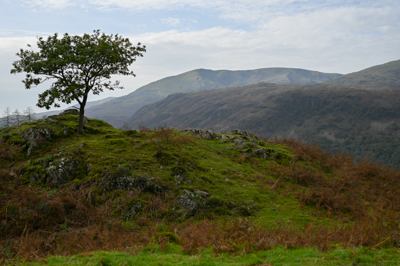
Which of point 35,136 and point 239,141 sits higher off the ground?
point 35,136

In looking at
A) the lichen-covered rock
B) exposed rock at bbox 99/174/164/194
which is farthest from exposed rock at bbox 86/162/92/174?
the lichen-covered rock

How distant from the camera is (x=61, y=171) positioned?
1466 centimetres

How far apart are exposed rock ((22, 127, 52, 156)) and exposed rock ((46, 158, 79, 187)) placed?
3.33m

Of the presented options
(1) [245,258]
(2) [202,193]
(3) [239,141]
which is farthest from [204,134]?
(1) [245,258]

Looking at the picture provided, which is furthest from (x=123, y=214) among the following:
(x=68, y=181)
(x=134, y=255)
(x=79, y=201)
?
(x=134, y=255)

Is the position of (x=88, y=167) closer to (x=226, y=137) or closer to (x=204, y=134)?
(x=204, y=134)

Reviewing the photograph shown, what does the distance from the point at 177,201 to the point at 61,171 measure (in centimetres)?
726

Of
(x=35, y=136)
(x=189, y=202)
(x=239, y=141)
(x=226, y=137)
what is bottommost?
(x=189, y=202)

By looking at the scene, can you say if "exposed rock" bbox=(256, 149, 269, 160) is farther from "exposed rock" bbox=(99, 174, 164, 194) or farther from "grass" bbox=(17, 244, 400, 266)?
"grass" bbox=(17, 244, 400, 266)

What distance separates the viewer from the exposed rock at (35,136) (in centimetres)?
1705

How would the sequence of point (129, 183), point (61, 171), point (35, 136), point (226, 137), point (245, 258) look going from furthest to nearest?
point (226, 137) → point (35, 136) → point (61, 171) → point (129, 183) → point (245, 258)

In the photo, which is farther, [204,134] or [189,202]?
[204,134]

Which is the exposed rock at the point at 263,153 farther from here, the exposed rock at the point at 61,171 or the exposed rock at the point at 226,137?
the exposed rock at the point at 61,171

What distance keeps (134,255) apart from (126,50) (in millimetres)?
16160
